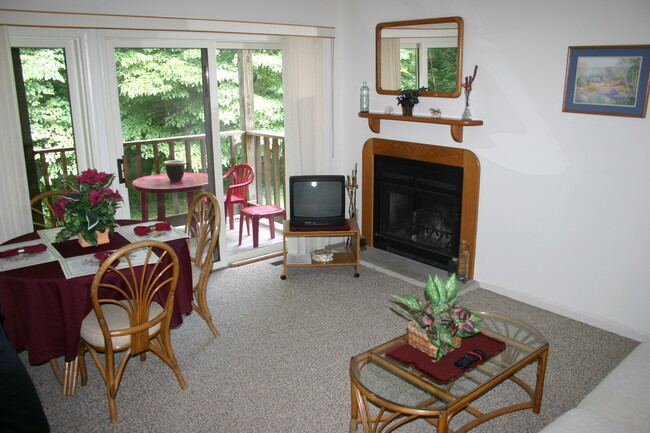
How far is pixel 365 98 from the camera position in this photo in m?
4.91

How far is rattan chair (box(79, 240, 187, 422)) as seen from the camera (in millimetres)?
2730

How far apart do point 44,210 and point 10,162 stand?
0.49 metres

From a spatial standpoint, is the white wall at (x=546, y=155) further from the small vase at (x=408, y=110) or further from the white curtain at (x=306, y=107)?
the white curtain at (x=306, y=107)

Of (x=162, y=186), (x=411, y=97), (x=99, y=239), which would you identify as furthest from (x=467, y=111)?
(x=99, y=239)

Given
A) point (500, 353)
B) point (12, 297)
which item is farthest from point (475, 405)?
point (12, 297)

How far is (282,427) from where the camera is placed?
272 centimetres

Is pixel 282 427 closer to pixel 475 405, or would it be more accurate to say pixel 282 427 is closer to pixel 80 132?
pixel 475 405

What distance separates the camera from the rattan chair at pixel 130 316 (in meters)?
2.73

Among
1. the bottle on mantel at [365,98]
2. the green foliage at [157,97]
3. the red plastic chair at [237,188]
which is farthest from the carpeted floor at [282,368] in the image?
the bottle on mantel at [365,98]

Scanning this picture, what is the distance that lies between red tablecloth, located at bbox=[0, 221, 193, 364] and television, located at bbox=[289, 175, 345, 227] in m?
2.15

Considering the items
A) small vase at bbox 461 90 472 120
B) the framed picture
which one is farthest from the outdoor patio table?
the framed picture

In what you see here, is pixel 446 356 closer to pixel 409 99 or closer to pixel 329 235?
pixel 329 235

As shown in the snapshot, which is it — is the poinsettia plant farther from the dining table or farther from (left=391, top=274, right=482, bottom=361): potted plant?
(left=391, top=274, right=482, bottom=361): potted plant

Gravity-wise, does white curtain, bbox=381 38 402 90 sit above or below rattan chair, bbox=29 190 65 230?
above
